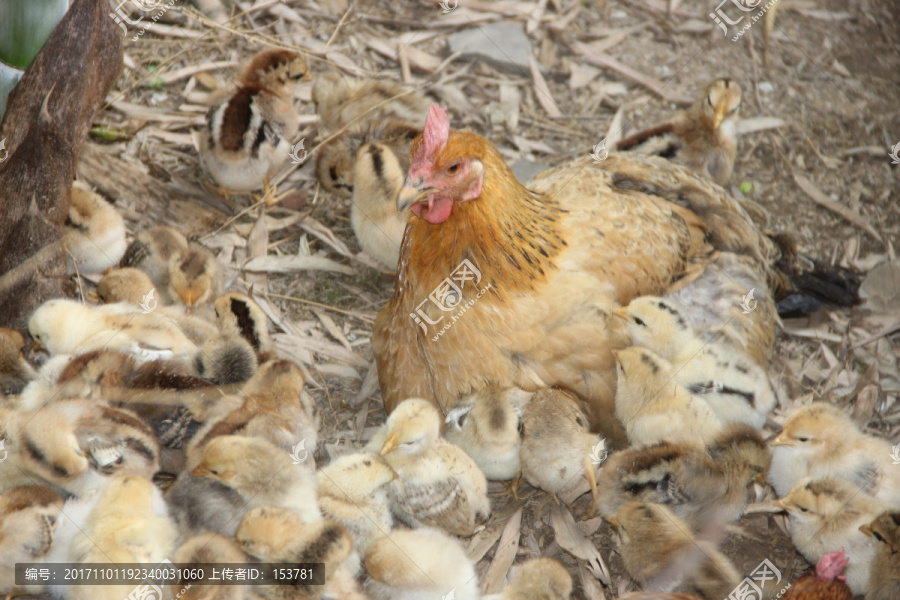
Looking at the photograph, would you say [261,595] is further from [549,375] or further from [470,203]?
[470,203]

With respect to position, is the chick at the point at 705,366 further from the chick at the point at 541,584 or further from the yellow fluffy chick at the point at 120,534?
the yellow fluffy chick at the point at 120,534

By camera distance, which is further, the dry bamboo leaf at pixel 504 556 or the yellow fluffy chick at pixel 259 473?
the dry bamboo leaf at pixel 504 556

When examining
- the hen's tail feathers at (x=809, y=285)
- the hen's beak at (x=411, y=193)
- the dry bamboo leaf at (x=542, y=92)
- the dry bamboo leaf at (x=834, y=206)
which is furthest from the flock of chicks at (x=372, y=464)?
the dry bamboo leaf at (x=542, y=92)

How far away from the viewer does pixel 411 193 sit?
3178mm

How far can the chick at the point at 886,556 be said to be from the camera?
124 inches

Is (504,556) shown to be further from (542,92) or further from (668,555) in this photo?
(542,92)

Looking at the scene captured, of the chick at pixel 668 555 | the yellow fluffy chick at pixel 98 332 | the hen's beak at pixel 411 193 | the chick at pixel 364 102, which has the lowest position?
the chick at pixel 668 555

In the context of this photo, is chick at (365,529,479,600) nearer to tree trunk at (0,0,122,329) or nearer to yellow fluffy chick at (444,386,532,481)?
yellow fluffy chick at (444,386,532,481)

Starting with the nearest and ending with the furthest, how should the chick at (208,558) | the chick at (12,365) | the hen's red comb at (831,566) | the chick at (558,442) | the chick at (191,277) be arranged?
the chick at (208,558) < the hen's red comb at (831,566) < the chick at (558,442) < the chick at (12,365) < the chick at (191,277)

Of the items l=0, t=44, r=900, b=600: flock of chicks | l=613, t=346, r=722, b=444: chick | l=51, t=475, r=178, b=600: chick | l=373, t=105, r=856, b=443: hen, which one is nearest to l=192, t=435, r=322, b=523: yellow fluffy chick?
l=0, t=44, r=900, b=600: flock of chicks

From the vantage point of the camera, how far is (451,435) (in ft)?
11.8

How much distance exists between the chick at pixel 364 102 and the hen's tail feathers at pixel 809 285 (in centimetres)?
224

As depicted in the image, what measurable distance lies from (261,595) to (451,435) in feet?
3.36

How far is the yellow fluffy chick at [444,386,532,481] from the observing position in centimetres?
337
